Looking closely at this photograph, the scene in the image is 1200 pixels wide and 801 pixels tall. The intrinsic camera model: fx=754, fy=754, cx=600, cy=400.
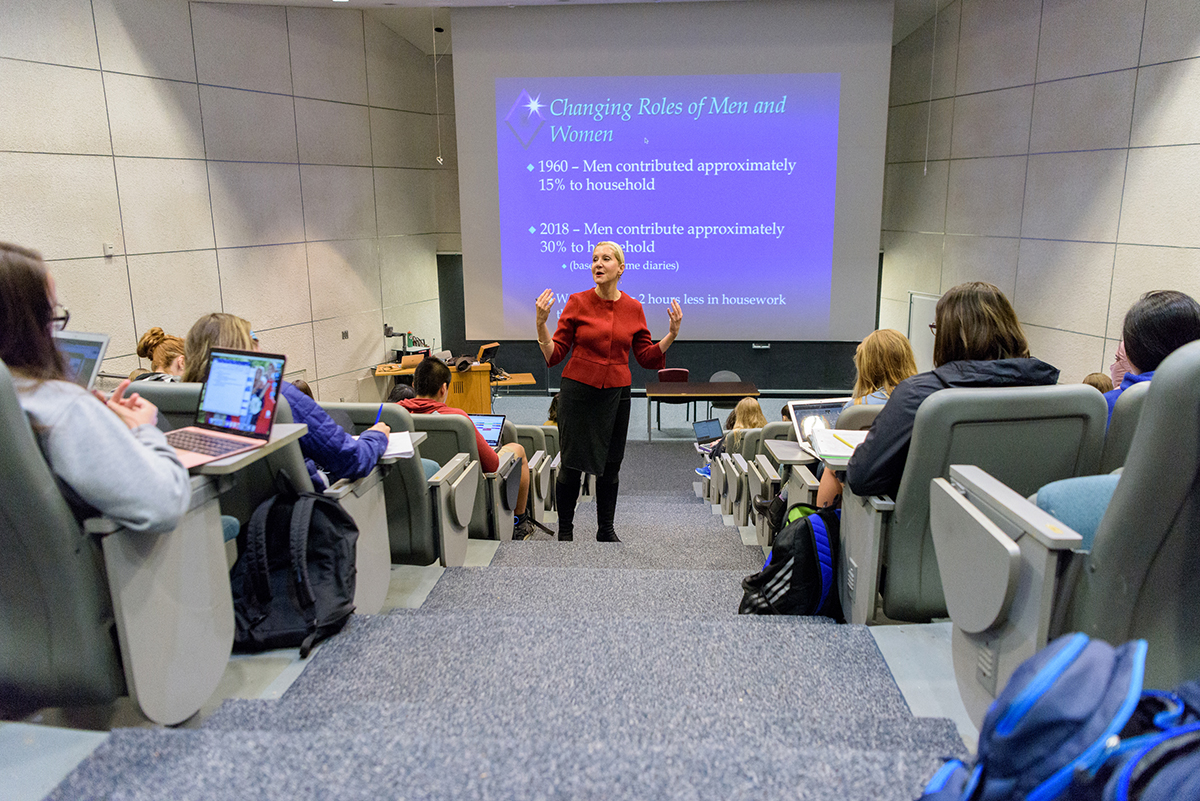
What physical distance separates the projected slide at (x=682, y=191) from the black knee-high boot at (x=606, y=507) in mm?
3536

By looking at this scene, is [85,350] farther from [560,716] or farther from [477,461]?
[560,716]

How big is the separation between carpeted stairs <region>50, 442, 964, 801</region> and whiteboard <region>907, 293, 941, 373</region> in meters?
5.96

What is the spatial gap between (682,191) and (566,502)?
3.98m

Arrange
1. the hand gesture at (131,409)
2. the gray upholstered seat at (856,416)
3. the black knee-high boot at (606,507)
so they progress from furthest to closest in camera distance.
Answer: the black knee-high boot at (606,507), the gray upholstered seat at (856,416), the hand gesture at (131,409)

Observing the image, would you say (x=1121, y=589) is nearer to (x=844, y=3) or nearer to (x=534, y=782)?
(x=534, y=782)

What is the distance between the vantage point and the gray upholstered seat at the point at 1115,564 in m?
1.21

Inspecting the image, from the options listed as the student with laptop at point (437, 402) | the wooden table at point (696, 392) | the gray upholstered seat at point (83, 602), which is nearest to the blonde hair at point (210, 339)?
the gray upholstered seat at point (83, 602)

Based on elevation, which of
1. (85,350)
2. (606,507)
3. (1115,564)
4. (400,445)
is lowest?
(606,507)

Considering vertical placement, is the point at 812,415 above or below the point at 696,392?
above

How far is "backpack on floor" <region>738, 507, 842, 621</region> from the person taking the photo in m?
2.39

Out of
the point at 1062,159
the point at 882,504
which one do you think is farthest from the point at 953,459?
the point at 1062,159

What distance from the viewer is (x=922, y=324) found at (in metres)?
8.10

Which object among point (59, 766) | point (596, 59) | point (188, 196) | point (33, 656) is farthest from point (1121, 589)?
point (596, 59)

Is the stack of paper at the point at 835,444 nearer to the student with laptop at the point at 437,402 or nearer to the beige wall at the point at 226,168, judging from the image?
the student with laptop at the point at 437,402
